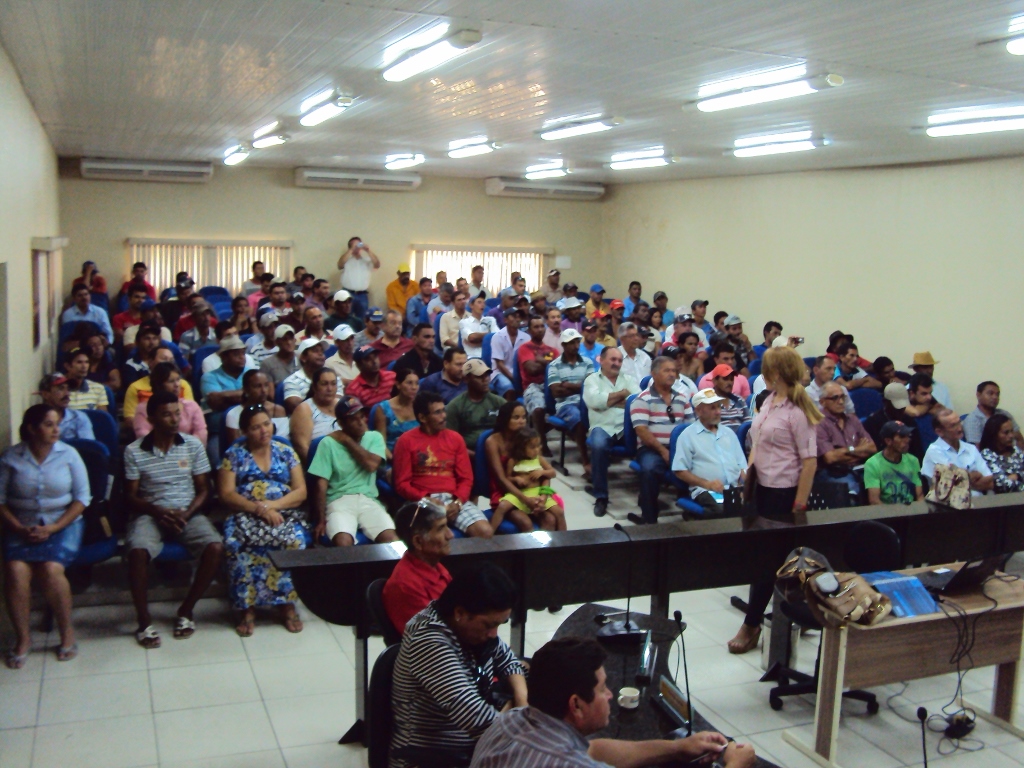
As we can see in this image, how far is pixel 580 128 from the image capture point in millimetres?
8281

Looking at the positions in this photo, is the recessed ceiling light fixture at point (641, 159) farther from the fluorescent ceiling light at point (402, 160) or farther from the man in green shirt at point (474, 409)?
the man in green shirt at point (474, 409)

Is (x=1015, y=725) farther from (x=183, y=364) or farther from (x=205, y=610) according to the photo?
(x=183, y=364)

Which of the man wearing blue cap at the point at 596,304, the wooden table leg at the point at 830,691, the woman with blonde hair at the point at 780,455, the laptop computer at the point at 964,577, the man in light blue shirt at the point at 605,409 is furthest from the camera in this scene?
the man wearing blue cap at the point at 596,304

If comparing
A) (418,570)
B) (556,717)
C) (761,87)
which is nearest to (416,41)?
(761,87)

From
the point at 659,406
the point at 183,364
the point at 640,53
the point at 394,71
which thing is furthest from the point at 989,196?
the point at 183,364

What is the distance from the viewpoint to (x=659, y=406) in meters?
6.74

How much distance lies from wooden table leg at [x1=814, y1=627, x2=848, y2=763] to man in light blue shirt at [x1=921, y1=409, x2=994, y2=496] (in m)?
2.70

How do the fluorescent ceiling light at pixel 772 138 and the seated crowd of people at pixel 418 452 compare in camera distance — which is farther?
the fluorescent ceiling light at pixel 772 138

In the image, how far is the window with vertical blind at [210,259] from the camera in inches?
528

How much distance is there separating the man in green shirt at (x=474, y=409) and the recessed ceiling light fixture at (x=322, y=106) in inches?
87.3

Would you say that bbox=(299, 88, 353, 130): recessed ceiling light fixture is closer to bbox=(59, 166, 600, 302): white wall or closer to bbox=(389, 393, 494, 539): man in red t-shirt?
bbox=(389, 393, 494, 539): man in red t-shirt

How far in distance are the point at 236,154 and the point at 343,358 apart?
5.27 m

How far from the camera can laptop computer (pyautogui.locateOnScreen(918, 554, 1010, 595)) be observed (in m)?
3.95

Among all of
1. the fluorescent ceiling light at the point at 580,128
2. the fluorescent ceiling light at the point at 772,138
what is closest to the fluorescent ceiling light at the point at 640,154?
the fluorescent ceiling light at the point at 772,138
